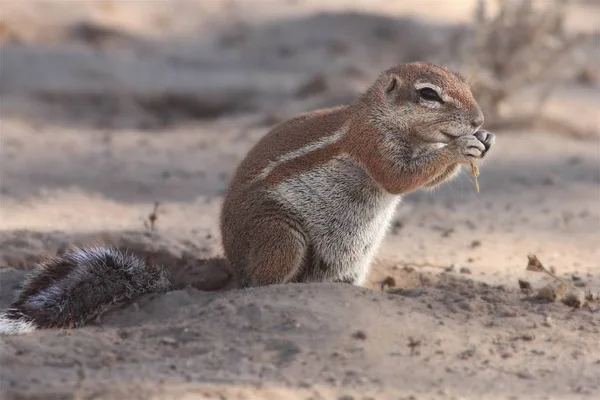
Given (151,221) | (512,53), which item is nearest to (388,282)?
(151,221)

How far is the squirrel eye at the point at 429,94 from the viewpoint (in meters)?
5.98

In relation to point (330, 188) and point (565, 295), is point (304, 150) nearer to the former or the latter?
point (330, 188)

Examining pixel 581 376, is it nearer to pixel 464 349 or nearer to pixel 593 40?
pixel 464 349

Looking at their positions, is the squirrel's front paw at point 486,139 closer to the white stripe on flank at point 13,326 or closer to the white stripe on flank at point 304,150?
the white stripe on flank at point 304,150

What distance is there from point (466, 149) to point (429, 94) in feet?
1.33

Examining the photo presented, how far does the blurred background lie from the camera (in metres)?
8.09

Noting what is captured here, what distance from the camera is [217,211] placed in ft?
28.3

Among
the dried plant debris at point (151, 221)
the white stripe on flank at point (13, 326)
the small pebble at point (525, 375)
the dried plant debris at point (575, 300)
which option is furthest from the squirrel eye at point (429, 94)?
the white stripe on flank at point (13, 326)

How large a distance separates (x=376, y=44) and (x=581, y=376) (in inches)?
409

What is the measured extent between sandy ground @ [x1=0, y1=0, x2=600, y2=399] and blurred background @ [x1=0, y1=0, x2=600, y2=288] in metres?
0.04

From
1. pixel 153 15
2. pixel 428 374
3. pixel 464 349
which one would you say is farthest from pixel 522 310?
pixel 153 15

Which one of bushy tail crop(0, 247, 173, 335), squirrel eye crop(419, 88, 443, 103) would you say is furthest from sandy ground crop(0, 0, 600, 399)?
squirrel eye crop(419, 88, 443, 103)

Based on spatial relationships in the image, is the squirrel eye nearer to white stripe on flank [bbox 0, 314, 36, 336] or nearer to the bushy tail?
the bushy tail

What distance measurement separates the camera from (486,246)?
7816mm
